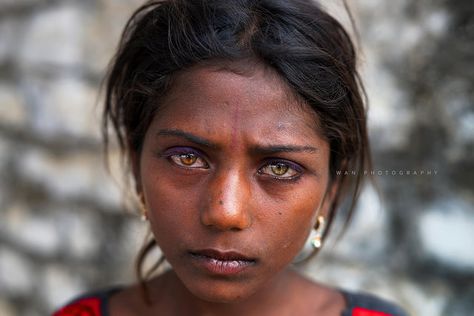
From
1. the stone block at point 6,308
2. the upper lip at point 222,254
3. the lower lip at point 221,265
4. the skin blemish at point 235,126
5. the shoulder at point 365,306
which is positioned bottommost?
the stone block at point 6,308

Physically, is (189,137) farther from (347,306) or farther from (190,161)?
(347,306)

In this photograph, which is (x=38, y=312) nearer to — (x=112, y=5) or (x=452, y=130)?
(x=112, y=5)

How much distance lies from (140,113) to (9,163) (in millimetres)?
1178

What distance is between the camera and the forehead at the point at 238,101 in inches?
47.8

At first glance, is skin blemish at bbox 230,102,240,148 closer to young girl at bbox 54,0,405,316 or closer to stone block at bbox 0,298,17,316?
young girl at bbox 54,0,405,316

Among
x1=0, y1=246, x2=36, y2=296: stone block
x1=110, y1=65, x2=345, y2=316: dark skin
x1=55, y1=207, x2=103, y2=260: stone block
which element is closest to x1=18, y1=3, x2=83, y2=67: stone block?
x1=55, y1=207, x2=103, y2=260: stone block

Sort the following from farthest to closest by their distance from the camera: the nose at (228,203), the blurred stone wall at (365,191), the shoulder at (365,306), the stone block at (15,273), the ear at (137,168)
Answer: the stone block at (15,273), the blurred stone wall at (365,191), the shoulder at (365,306), the ear at (137,168), the nose at (228,203)

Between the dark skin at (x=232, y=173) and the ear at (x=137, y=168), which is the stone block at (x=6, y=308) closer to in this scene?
the ear at (x=137, y=168)

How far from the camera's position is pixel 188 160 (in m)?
1.26

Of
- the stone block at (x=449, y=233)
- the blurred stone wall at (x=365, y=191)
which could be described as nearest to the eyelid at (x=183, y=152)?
the blurred stone wall at (x=365, y=191)

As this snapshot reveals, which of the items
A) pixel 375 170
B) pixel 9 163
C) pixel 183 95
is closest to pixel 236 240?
pixel 183 95

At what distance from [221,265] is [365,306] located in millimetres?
539

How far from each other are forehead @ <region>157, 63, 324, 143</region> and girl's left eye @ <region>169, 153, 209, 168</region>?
60 millimetres

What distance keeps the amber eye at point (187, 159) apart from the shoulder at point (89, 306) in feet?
1.88
